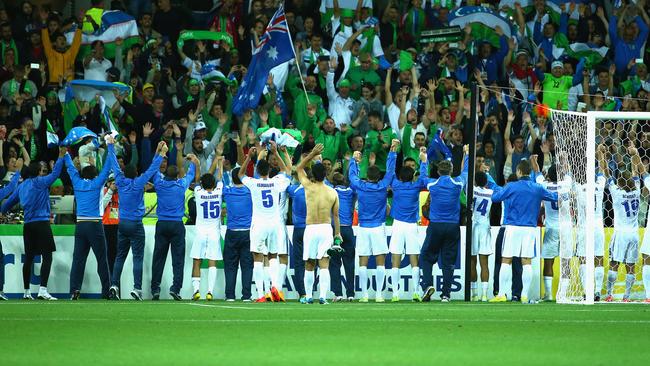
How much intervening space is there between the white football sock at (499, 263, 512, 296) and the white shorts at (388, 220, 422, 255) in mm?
1574

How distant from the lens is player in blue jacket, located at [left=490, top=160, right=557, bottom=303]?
20594mm

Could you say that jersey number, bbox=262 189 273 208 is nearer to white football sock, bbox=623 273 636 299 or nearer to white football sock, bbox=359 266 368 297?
white football sock, bbox=359 266 368 297

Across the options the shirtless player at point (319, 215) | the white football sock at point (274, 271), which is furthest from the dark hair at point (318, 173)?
the white football sock at point (274, 271)

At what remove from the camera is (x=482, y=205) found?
69.8 feet

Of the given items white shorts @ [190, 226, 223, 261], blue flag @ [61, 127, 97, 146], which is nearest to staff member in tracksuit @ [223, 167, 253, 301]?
white shorts @ [190, 226, 223, 261]

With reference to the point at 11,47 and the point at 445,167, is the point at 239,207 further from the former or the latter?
the point at 11,47

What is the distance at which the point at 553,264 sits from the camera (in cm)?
2177

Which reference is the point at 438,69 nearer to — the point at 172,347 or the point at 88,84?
the point at 88,84

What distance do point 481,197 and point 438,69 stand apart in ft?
18.5

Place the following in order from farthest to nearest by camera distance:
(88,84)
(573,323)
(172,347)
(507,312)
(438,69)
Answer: (438,69)
(88,84)
(507,312)
(573,323)
(172,347)

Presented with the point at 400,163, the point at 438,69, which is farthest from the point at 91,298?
the point at 438,69

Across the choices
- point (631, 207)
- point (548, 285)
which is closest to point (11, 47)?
point (548, 285)

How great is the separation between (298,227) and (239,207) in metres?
1.15

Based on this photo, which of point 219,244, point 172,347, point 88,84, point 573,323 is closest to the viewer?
point 172,347
